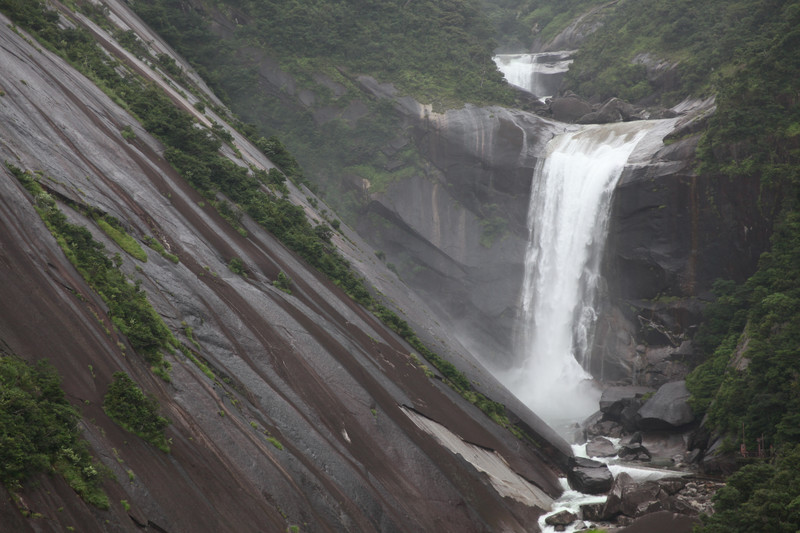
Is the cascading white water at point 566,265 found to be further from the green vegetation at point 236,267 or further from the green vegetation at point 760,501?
the green vegetation at point 236,267

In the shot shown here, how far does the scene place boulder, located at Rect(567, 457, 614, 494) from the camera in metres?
23.1

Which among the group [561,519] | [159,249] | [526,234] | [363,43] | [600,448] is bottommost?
[159,249]

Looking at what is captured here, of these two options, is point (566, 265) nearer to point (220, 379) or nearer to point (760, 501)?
point (760, 501)

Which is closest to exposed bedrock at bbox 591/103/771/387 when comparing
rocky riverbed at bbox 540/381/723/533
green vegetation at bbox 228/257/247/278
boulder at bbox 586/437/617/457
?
rocky riverbed at bbox 540/381/723/533

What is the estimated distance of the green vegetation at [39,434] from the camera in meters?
9.29

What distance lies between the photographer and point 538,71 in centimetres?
5941

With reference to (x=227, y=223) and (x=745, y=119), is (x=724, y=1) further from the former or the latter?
(x=227, y=223)

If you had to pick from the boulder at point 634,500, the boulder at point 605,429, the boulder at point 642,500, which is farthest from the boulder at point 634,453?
the boulder at point 642,500

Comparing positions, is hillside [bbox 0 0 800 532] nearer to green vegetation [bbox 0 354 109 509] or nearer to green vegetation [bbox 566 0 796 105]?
green vegetation [bbox 0 354 109 509]

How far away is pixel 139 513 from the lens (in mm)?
10750

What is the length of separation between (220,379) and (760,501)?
518 inches

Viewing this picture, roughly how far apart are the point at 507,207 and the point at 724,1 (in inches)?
876

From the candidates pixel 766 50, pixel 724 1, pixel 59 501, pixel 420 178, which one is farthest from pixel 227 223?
pixel 724 1

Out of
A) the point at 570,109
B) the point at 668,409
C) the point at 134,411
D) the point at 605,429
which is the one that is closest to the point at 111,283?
the point at 134,411
